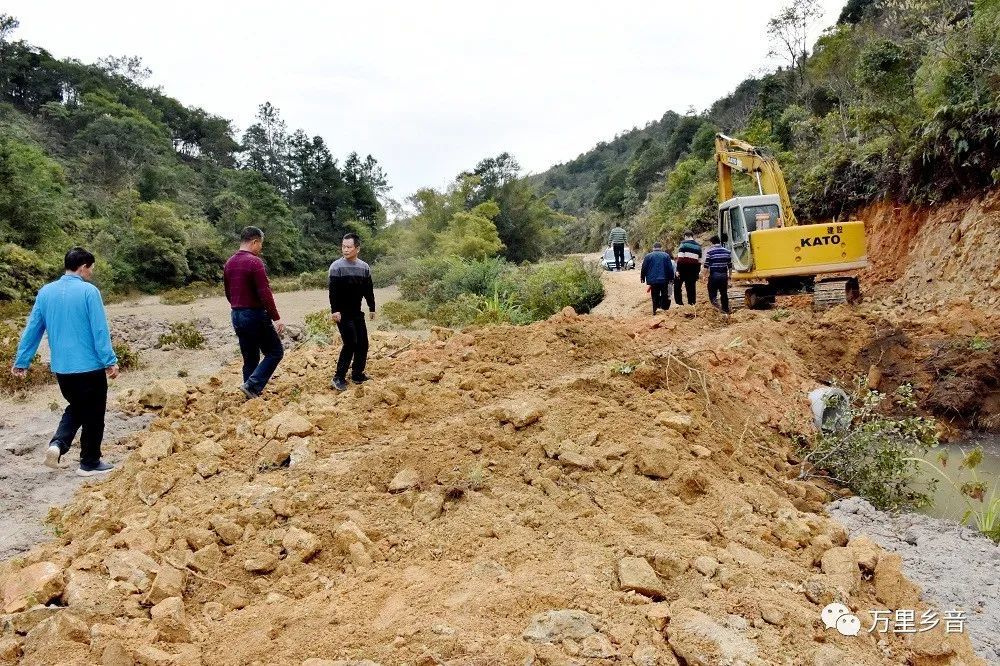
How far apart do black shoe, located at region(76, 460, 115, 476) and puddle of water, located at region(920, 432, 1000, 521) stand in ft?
20.9

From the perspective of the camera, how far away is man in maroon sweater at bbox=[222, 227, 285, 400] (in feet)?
17.8

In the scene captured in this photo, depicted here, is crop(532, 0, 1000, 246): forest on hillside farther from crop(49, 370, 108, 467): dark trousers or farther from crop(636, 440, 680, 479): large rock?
crop(49, 370, 108, 467): dark trousers

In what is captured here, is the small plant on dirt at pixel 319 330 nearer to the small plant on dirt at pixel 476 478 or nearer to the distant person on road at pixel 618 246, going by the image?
the small plant on dirt at pixel 476 478

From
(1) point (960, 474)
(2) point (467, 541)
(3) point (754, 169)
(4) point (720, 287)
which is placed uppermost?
(3) point (754, 169)

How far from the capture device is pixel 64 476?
495 cm

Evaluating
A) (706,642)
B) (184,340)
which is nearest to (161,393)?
(184,340)

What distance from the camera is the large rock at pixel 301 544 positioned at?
3.23 meters

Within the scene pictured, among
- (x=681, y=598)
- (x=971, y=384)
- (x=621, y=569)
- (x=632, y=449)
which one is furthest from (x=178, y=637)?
(x=971, y=384)

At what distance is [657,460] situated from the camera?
4.11 metres

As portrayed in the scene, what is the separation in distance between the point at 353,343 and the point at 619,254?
623 inches

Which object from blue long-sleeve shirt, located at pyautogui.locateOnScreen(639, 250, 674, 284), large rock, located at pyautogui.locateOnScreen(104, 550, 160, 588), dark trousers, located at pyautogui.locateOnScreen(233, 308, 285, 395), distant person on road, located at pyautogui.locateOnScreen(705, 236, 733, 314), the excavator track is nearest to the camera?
large rock, located at pyautogui.locateOnScreen(104, 550, 160, 588)

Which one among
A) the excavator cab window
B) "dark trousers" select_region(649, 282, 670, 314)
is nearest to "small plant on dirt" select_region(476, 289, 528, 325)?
"dark trousers" select_region(649, 282, 670, 314)

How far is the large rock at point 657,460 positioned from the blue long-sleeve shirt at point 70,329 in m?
3.76

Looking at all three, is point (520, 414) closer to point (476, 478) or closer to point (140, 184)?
point (476, 478)
